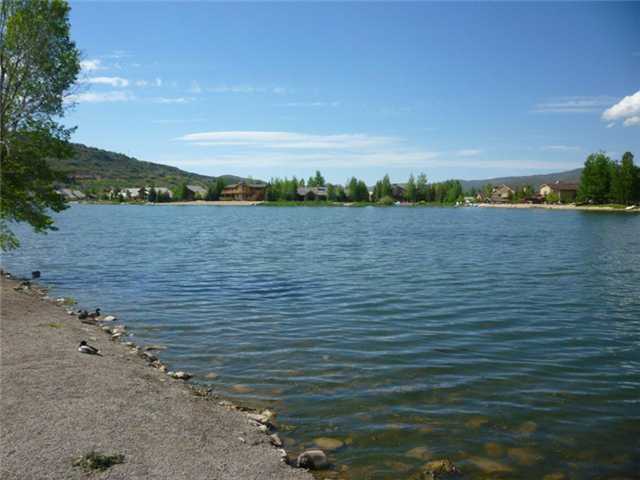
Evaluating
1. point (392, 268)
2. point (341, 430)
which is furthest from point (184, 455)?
point (392, 268)

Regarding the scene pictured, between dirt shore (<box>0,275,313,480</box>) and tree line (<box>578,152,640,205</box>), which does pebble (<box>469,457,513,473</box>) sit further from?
tree line (<box>578,152,640,205</box>)

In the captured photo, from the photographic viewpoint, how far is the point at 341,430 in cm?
1095

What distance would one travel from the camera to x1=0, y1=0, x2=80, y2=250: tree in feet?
72.2

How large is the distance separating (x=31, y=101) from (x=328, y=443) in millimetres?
20725

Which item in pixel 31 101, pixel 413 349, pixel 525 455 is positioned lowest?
pixel 525 455

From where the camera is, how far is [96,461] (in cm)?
754

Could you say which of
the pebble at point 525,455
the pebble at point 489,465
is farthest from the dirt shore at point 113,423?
the pebble at point 525,455


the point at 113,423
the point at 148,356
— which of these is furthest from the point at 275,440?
the point at 148,356

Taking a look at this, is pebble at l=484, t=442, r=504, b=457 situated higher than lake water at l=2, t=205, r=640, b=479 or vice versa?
lake water at l=2, t=205, r=640, b=479

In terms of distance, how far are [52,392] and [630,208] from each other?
175197 mm

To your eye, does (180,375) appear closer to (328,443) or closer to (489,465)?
(328,443)

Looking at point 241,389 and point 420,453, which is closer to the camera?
point 420,453

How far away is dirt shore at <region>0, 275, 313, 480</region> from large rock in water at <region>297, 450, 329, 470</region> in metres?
0.35

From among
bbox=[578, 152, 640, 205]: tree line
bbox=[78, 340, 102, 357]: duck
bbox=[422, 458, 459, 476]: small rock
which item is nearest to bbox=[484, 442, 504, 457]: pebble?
bbox=[422, 458, 459, 476]: small rock
